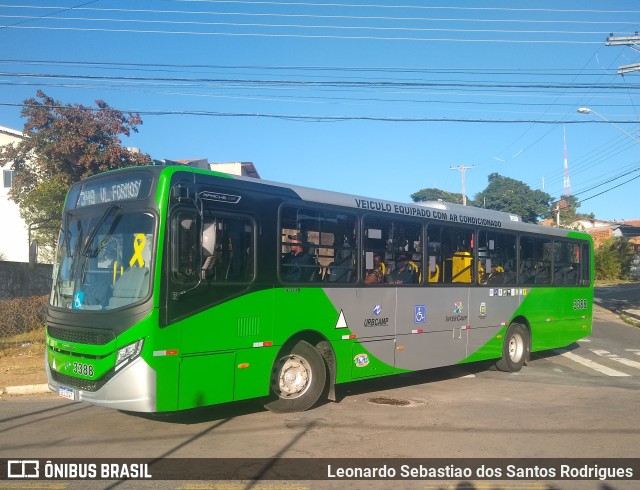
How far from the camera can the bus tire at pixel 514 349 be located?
12.8 metres

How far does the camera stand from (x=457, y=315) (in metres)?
11.2

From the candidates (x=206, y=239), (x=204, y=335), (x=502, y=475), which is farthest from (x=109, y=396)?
(x=502, y=475)

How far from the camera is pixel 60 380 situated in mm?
7363

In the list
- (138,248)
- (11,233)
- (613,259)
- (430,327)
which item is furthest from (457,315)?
(613,259)

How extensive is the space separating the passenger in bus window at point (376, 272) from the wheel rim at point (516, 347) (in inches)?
189

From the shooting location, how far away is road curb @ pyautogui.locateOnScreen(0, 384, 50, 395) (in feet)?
32.3

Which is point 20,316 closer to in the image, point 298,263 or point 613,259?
point 298,263

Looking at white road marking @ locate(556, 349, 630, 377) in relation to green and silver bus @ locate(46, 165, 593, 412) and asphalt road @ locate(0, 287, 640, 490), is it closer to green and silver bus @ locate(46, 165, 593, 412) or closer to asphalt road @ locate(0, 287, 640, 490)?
asphalt road @ locate(0, 287, 640, 490)

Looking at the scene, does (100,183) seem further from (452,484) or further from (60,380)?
(452,484)

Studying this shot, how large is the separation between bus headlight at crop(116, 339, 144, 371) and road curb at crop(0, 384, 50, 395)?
13.7 ft

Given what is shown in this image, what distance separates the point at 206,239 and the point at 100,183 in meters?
1.76

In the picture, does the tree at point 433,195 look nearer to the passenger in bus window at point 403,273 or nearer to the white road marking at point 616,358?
the white road marking at point 616,358

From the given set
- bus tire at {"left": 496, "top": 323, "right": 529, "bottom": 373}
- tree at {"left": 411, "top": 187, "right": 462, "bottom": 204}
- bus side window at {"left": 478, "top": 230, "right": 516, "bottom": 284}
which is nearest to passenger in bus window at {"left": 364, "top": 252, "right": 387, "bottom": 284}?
bus side window at {"left": 478, "top": 230, "right": 516, "bottom": 284}

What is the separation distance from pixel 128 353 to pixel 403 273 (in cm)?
504
